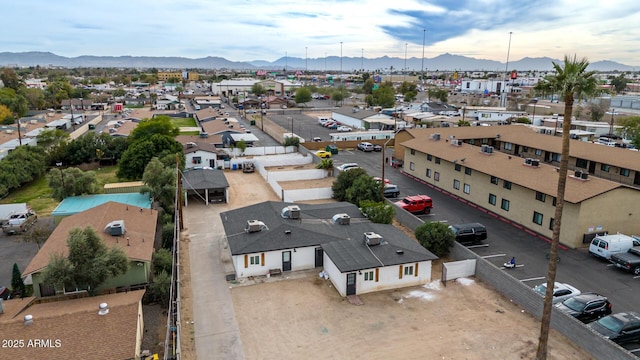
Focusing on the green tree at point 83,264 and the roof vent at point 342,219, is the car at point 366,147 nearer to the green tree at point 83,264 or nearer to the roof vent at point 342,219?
the roof vent at point 342,219

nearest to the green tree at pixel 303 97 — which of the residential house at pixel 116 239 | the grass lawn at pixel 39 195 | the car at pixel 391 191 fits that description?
the grass lawn at pixel 39 195

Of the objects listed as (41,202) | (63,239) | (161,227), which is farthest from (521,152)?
(41,202)

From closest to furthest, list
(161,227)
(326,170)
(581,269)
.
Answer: (581,269), (161,227), (326,170)

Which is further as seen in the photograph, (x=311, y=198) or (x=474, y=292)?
(x=311, y=198)

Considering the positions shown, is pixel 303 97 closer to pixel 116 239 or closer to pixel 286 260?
pixel 286 260

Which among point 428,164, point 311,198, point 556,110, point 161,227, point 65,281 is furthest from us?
point 556,110

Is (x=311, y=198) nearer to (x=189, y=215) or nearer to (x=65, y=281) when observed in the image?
(x=189, y=215)

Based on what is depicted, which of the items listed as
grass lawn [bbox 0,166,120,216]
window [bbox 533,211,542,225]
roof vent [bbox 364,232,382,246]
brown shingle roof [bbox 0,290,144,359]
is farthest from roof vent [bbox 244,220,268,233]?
grass lawn [bbox 0,166,120,216]
